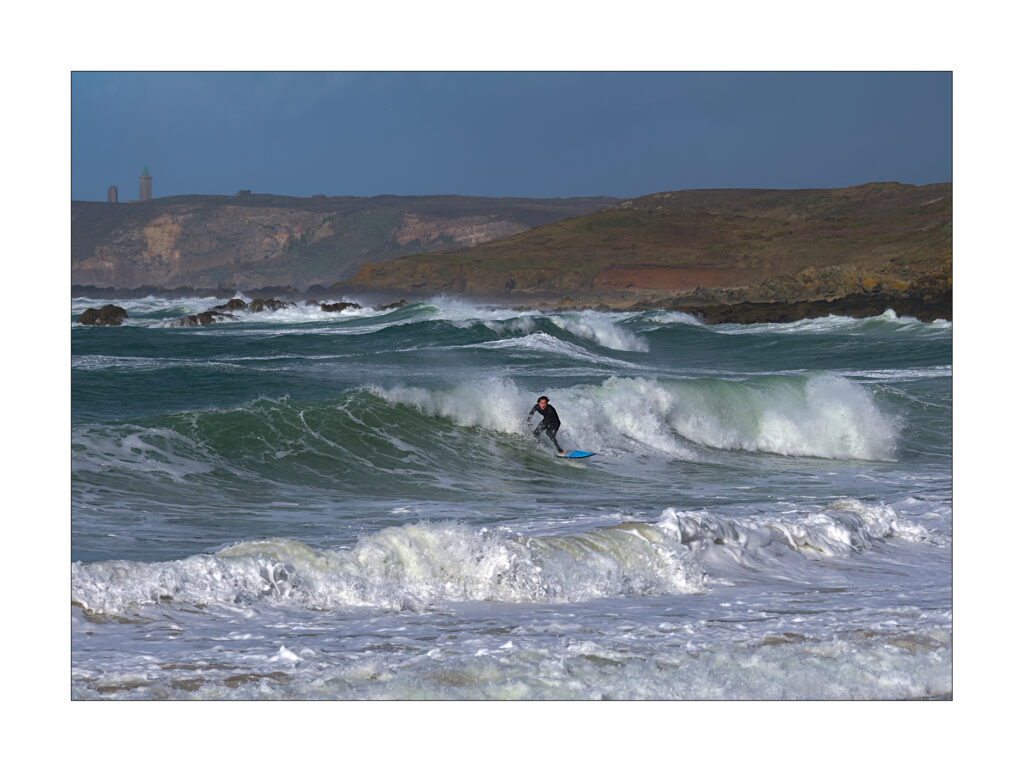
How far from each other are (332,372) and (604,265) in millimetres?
13283

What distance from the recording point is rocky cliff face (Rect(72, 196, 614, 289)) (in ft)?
47.3

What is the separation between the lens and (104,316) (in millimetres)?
19922

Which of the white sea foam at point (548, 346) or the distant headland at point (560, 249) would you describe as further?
the white sea foam at point (548, 346)

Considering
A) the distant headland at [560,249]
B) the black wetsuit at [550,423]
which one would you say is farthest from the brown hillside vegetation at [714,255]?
the black wetsuit at [550,423]

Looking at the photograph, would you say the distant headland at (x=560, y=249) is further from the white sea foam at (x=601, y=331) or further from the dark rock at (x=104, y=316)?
the white sea foam at (x=601, y=331)

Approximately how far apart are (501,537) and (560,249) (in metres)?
21.8

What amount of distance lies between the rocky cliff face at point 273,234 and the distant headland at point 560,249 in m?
0.05

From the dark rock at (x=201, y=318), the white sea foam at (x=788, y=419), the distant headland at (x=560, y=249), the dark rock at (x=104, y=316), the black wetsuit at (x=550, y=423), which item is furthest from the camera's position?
the dark rock at (x=201, y=318)

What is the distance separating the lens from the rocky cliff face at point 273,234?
14414 mm

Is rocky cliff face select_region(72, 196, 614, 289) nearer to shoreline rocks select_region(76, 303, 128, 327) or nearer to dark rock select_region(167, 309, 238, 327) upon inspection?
shoreline rocks select_region(76, 303, 128, 327)

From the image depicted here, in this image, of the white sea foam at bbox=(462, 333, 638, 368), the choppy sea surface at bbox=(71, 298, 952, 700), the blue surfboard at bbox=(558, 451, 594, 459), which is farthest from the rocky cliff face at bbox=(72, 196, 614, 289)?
the blue surfboard at bbox=(558, 451, 594, 459)

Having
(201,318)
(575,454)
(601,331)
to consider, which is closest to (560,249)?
(601,331)

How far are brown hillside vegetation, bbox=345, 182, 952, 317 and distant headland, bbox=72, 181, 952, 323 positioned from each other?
0.24ft
